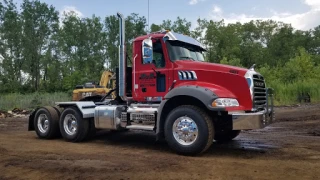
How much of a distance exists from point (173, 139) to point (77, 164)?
85.4 inches

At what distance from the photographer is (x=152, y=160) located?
6.75 m

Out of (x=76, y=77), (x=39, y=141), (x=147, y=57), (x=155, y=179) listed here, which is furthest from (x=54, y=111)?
(x=76, y=77)

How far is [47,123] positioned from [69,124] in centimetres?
94

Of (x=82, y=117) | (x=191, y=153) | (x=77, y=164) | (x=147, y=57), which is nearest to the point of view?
(x=77, y=164)

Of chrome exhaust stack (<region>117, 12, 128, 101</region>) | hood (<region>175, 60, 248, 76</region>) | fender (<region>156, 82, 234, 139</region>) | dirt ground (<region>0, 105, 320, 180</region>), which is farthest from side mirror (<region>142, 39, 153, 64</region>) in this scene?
dirt ground (<region>0, 105, 320, 180</region>)

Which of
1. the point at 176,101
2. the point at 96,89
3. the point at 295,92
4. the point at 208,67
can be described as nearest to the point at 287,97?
the point at 295,92

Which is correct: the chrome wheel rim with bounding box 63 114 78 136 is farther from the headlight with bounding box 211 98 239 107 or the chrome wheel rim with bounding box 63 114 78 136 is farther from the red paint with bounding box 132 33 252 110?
the headlight with bounding box 211 98 239 107

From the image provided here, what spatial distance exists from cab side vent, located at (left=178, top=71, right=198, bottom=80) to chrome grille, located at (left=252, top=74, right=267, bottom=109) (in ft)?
4.36

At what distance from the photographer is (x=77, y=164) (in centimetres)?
636

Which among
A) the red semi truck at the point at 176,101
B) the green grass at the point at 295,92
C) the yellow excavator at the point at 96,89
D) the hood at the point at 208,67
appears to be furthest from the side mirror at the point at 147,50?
the green grass at the point at 295,92

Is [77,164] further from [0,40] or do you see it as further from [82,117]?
[0,40]

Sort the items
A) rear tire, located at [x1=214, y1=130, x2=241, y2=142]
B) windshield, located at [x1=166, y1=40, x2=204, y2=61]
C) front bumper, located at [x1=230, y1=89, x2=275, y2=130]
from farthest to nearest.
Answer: rear tire, located at [x1=214, y1=130, x2=241, y2=142], windshield, located at [x1=166, y1=40, x2=204, y2=61], front bumper, located at [x1=230, y1=89, x2=275, y2=130]

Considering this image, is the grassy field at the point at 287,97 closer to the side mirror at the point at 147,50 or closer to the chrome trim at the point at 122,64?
the chrome trim at the point at 122,64

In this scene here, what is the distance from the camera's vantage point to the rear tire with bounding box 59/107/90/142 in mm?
9227
